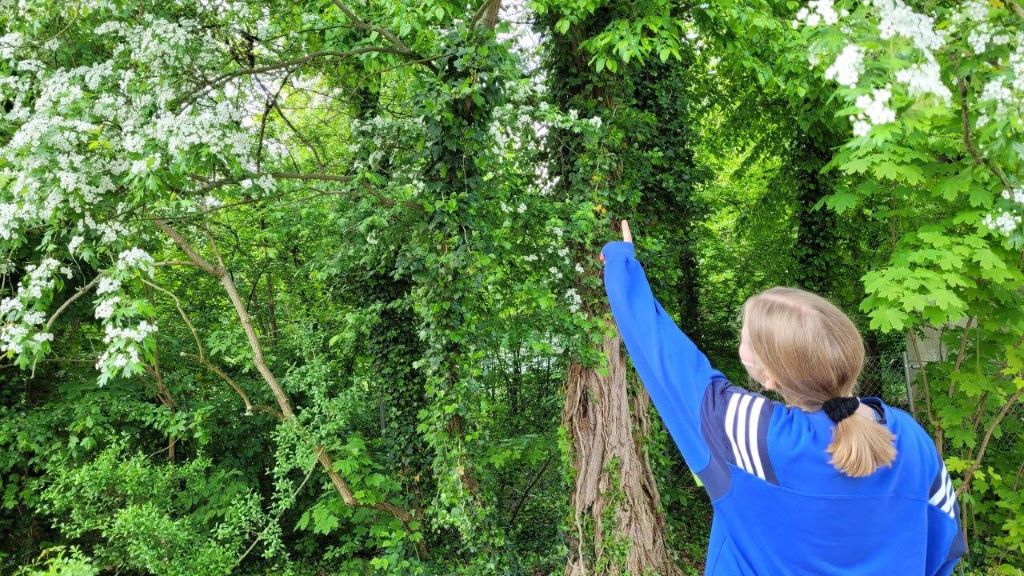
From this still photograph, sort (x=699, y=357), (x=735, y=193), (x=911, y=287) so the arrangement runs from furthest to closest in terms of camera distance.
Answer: (x=735, y=193)
(x=911, y=287)
(x=699, y=357)

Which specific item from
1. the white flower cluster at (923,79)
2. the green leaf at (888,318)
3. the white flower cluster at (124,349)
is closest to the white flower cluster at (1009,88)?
the white flower cluster at (923,79)

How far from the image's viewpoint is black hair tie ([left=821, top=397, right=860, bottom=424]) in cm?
106

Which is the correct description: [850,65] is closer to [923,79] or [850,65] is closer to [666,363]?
[923,79]

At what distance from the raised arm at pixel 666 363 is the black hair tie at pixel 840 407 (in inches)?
7.9

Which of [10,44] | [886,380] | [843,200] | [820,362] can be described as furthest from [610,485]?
[10,44]

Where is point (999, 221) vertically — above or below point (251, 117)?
below

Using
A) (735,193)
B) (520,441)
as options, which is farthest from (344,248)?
(735,193)

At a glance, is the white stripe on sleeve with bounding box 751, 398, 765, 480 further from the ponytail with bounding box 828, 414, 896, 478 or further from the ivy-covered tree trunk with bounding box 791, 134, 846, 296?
the ivy-covered tree trunk with bounding box 791, 134, 846, 296

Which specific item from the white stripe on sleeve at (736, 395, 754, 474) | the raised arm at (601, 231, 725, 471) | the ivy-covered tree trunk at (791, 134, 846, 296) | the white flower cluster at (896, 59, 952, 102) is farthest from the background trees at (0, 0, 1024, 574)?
the white stripe on sleeve at (736, 395, 754, 474)

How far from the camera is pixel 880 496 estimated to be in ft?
3.48

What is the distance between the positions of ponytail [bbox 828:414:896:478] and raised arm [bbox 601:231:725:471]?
239 mm

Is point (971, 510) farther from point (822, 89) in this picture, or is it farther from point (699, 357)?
point (699, 357)

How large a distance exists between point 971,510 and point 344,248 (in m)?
5.86

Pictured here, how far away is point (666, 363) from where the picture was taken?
1224 mm
